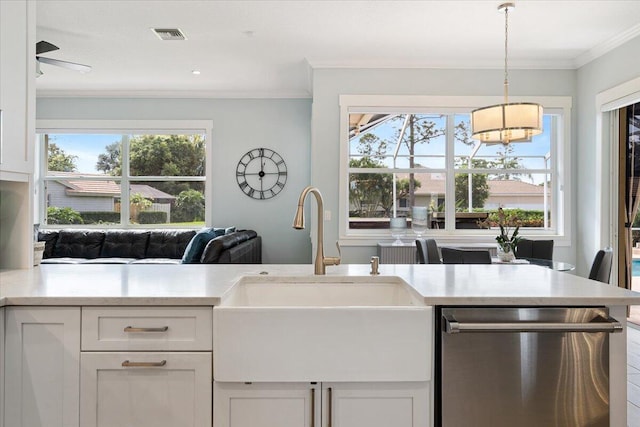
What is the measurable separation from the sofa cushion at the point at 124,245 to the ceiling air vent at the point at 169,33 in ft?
9.15

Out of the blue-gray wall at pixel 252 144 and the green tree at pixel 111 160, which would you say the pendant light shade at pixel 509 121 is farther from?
the green tree at pixel 111 160

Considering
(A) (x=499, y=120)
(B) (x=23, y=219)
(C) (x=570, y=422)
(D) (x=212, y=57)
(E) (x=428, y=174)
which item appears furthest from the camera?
(E) (x=428, y=174)

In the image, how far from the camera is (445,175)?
5055 millimetres

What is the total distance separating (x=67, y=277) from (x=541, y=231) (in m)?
4.83

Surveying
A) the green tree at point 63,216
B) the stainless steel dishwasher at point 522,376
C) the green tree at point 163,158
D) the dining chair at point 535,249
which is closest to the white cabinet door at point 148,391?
the stainless steel dishwasher at point 522,376

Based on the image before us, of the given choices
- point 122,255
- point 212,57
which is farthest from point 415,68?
point 122,255

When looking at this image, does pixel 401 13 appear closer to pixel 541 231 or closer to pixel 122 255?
pixel 541 231

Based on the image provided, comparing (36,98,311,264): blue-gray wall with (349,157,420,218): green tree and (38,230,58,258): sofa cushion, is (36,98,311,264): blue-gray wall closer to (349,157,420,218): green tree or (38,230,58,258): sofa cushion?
(349,157,420,218): green tree

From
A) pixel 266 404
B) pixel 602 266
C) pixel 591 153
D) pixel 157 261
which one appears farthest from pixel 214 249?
pixel 591 153

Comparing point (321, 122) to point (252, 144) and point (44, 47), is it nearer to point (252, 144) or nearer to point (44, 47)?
point (252, 144)

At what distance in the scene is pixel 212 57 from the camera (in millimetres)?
4652

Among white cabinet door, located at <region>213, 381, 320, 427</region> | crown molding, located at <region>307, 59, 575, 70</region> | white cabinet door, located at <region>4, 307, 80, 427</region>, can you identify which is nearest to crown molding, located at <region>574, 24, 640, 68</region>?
crown molding, located at <region>307, 59, 575, 70</region>

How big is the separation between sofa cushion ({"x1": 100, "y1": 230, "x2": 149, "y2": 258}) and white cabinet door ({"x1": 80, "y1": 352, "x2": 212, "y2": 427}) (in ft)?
15.5

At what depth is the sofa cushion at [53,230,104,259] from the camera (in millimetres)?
5688
